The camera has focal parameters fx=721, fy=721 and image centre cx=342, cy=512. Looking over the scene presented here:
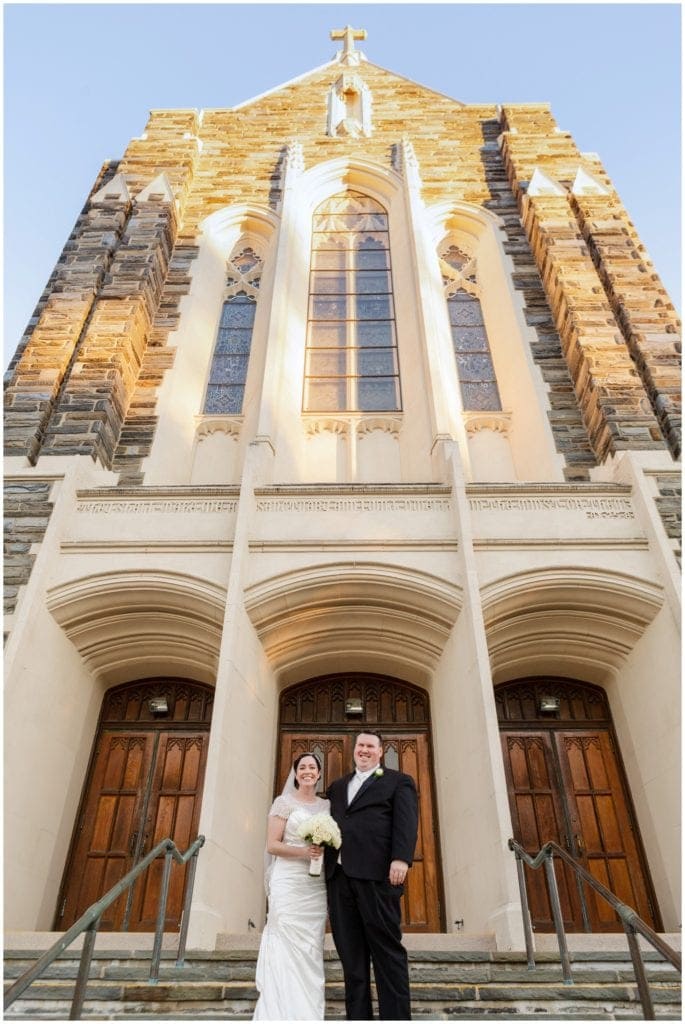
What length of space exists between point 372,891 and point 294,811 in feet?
2.11

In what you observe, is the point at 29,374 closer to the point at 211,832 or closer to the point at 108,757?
the point at 108,757

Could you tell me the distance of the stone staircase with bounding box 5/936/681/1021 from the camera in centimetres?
394

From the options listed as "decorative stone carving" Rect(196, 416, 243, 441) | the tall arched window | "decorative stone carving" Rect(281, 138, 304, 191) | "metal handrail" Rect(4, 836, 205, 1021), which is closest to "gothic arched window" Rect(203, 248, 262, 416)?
"decorative stone carving" Rect(196, 416, 243, 441)

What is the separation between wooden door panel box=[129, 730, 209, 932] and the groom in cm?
409

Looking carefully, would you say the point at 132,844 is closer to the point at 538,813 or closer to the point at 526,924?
the point at 538,813

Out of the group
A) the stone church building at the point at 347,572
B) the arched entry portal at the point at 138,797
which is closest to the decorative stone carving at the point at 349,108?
the stone church building at the point at 347,572

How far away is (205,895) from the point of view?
531 centimetres

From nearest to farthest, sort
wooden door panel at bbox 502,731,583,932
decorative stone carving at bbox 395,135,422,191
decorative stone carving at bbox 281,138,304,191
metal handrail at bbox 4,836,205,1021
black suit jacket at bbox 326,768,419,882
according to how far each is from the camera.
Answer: metal handrail at bbox 4,836,205,1021 < black suit jacket at bbox 326,768,419,882 < wooden door panel at bbox 502,731,583,932 < decorative stone carving at bbox 395,135,422,191 < decorative stone carving at bbox 281,138,304,191

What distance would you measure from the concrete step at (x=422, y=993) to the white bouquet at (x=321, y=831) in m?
1.08

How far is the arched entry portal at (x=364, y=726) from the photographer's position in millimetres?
7371

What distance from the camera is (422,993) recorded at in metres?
4.11

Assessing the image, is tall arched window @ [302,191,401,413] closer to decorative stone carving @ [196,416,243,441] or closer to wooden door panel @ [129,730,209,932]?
decorative stone carving @ [196,416,243,441]

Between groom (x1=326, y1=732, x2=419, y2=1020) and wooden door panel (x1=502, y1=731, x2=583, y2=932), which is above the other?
wooden door panel (x1=502, y1=731, x2=583, y2=932)

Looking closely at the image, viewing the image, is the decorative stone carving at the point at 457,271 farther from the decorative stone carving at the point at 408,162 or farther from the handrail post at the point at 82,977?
the handrail post at the point at 82,977
